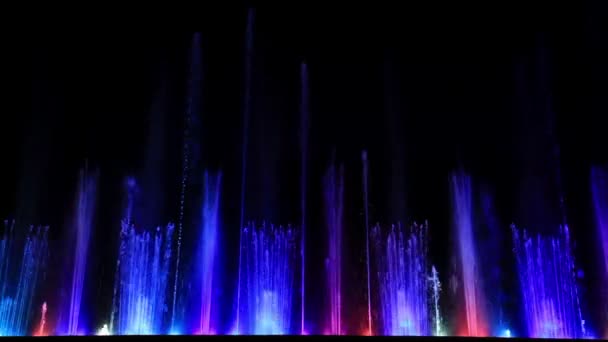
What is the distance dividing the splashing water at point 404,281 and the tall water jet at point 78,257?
10830 mm

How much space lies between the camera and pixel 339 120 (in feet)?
73.4

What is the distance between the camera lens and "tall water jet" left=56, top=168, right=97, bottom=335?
19.0 m

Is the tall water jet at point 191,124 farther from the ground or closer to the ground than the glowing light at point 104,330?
farther from the ground

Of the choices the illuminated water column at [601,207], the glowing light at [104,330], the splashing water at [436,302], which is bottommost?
the glowing light at [104,330]

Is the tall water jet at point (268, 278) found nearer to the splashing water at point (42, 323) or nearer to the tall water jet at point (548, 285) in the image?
the splashing water at point (42, 323)

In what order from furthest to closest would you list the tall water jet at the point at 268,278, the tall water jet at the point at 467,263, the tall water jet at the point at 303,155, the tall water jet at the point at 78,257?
the tall water jet at the point at 303,155 < the tall water jet at the point at 78,257 < the tall water jet at the point at 467,263 < the tall water jet at the point at 268,278

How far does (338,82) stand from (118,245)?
1106 centimetres

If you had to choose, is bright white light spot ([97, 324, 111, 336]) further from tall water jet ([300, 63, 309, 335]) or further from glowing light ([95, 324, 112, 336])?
tall water jet ([300, 63, 309, 335])

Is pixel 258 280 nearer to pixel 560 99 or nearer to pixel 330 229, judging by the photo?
pixel 330 229

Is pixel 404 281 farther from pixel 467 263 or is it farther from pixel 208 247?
pixel 208 247

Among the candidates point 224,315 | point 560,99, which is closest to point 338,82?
point 560,99

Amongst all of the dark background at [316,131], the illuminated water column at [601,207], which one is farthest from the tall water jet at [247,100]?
the illuminated water column at [601,207]

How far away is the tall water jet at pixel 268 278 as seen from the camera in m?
17.4

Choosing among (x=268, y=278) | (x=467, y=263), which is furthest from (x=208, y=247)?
(x=467, y=263)
